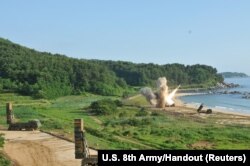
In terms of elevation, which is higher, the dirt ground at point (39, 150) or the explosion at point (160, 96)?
the explosion at point (160, 96)

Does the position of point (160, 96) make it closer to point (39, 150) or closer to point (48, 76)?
point (48, 76)

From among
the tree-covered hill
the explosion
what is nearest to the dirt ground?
the explosion

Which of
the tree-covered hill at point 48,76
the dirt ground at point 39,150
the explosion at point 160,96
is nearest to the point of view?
the dirt ground at point 39,150

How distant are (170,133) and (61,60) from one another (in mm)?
96417

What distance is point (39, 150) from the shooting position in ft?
106

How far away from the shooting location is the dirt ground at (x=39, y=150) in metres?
29.1

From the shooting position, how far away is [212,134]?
4900 centimetres

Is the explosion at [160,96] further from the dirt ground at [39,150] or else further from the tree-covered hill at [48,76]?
the dirt ground at [39,150]

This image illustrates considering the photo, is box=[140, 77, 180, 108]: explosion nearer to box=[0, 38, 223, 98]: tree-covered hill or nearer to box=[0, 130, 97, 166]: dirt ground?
box=[0, 38, 223, 98]: tree-covered hill

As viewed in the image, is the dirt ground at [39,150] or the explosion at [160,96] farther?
the explosion at [160,96]

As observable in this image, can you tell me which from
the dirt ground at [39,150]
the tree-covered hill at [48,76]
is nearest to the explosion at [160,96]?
the tree-covered hill at [48,76]

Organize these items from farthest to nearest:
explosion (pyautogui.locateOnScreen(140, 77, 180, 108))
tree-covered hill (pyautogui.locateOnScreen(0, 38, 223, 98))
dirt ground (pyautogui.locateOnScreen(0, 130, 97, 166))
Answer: tree-covered hill (pyautogui.locateOnScreen(0, 38, 223, 98))
explosion (pyautogui.locateOnScreen(140, 77, 180, 108))
dirt ground (pyautogui.locateOnScreen(0, 130, 97, 166))

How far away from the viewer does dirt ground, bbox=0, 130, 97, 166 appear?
29.1 metres

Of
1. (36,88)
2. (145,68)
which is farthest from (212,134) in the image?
(145,68)
